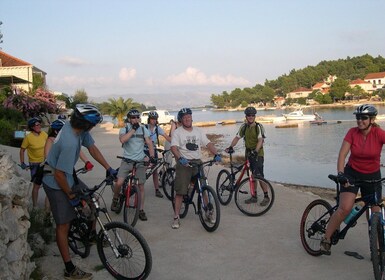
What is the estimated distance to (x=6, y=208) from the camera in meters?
3.93

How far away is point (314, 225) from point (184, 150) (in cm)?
237

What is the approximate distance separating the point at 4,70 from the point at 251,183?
40536mm

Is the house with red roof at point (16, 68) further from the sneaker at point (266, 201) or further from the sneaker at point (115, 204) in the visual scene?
the sneaker at point (266, 201)

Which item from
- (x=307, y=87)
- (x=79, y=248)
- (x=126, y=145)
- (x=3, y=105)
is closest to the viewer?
(x=79, y=248)

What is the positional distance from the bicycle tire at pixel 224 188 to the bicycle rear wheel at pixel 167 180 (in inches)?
43.4

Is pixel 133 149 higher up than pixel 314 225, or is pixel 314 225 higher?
pixel 133 149

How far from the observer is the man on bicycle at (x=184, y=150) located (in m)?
6.52

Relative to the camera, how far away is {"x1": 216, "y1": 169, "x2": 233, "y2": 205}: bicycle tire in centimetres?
833

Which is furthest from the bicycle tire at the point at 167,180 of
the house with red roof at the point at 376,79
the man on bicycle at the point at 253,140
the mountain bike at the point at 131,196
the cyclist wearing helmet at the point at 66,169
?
the house with red roof at the point at 376,79

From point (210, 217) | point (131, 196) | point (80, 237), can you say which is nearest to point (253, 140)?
point (210, 217)

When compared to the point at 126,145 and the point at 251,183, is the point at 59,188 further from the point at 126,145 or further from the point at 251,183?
the point at 251,183

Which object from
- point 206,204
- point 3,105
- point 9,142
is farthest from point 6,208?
point 3,105

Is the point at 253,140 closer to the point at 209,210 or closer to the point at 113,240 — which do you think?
the point at 209,210

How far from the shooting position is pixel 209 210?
636 cm
